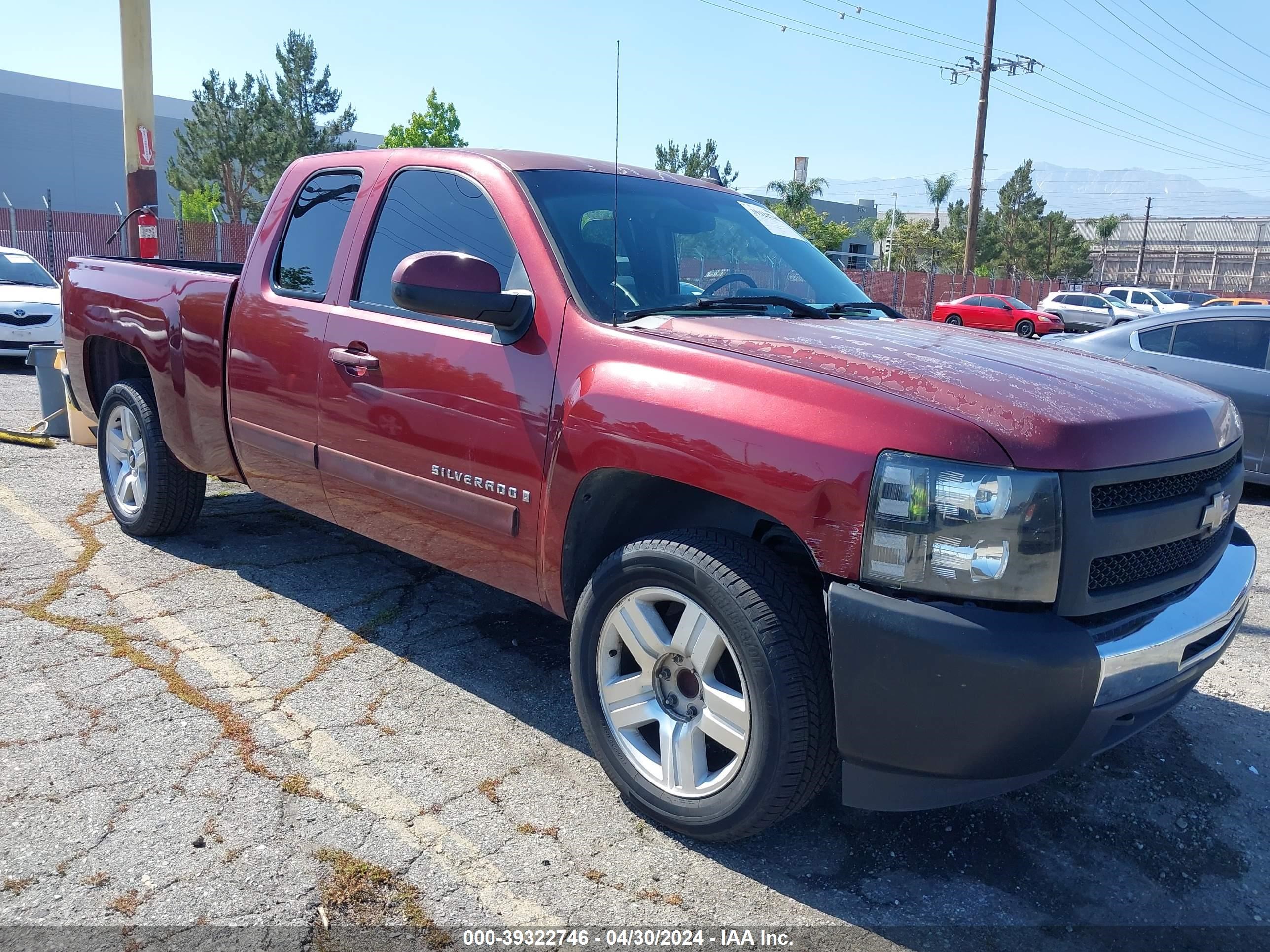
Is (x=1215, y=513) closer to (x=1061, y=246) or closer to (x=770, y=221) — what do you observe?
(x=770, y=221)

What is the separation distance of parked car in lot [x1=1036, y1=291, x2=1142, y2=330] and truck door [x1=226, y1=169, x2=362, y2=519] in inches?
1229

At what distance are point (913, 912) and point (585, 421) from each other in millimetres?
1565

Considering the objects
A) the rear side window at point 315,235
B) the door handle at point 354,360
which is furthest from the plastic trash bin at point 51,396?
the door handle at point 354,360

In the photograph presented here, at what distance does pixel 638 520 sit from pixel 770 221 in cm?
173

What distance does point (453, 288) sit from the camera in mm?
2967

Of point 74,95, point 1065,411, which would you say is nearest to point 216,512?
point 1065,411

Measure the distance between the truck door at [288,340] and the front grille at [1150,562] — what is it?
9.11 feet

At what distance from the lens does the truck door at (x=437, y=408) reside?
308 centimetres

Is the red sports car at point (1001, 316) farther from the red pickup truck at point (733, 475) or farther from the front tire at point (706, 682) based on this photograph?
the front tire at point (706, 682)

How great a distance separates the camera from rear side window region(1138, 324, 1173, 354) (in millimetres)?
7926

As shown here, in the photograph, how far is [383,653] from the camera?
3.91 metres

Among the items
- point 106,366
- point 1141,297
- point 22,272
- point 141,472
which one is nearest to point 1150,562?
point 141,472

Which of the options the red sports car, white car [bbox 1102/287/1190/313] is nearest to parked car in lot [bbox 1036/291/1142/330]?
the red sports car

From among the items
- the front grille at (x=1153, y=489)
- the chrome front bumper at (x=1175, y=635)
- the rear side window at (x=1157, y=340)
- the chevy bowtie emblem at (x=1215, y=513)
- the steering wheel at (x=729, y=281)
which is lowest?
the chrome front bumper at (x=1175, y=635)
